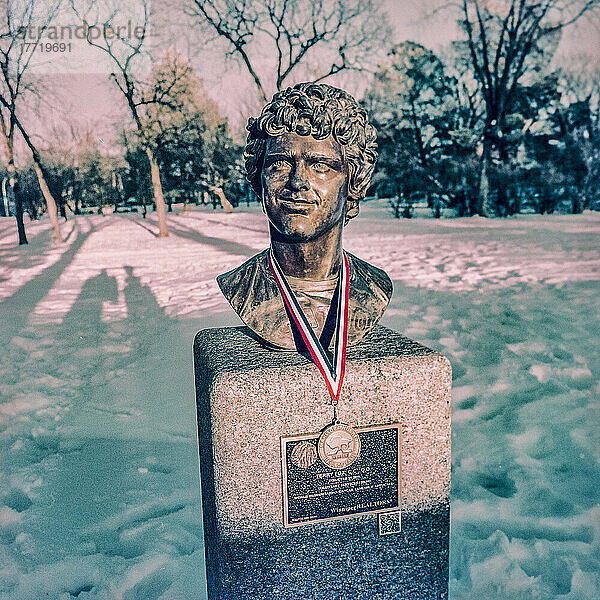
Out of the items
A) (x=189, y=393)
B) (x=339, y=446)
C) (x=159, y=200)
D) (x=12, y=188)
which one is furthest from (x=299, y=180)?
(x=159, y=200)

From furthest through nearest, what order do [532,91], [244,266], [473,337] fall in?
[532,91] → [473,337] → [244,266]

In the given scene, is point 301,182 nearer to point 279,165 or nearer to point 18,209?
point 279,165

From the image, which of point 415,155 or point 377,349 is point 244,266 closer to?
point 377,349

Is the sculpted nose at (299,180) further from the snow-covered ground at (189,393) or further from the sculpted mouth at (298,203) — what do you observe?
the snow-covered ground at (189,393)

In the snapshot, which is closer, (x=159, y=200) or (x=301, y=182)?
(x=301, y=182)

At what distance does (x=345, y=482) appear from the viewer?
2.37 metres

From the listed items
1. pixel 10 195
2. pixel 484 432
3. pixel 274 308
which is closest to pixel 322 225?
pixel 274 308

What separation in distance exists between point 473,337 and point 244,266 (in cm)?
396

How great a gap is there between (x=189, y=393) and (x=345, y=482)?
300cm

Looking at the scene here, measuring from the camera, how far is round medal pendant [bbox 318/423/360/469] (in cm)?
233

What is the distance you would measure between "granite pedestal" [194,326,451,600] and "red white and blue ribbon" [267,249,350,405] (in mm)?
52

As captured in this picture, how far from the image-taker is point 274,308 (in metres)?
2.54

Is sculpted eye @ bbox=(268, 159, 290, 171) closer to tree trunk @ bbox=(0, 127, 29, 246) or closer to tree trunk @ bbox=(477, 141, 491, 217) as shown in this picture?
tree trunk @ bbox=(0, 127, 29, 246)

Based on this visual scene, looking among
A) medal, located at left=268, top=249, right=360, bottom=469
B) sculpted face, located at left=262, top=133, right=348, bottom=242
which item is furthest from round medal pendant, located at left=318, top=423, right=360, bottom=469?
sculpted face, located at left=262, top=133, right=348, bottom=242
